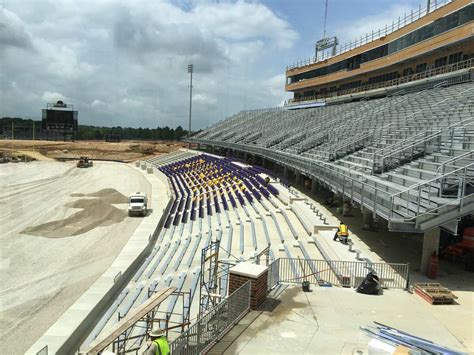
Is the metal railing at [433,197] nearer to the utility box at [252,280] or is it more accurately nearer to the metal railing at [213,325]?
the utility box at [252,280]

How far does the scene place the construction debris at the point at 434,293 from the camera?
31.3 ft

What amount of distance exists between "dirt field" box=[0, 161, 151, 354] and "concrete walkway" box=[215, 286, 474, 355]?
7.20m

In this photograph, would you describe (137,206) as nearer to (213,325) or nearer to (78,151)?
(213,325)

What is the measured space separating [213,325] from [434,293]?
589 cm

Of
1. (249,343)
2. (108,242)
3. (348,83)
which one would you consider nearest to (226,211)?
(108,242)

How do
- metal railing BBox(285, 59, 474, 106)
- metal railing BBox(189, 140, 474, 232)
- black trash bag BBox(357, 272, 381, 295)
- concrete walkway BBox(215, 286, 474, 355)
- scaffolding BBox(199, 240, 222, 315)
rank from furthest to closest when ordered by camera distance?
metal railing BBox(285, 59, 474, 106) → metal railing BBox(189, 140, 474, 232) → black trash bag BBox(357, 272, 381, 295) → scaffolding BBox(199, 240, 222, 315) → concrete walkway BBox(215, 286, 474, 355)

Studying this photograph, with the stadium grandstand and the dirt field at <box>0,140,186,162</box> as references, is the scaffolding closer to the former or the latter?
the stadium grandstand

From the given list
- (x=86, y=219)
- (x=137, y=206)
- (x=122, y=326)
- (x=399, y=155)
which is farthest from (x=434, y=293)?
(x=86, y=219)

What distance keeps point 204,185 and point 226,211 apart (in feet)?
35.0

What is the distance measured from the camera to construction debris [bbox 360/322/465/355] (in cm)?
663

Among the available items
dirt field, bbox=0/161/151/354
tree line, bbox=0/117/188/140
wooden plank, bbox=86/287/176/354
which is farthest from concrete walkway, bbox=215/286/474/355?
tree line, bbox=0/117/188/140

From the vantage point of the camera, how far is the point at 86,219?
26656 millimetres

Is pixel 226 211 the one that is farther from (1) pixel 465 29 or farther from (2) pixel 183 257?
(1) pixel 465 29

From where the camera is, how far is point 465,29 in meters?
27.2
